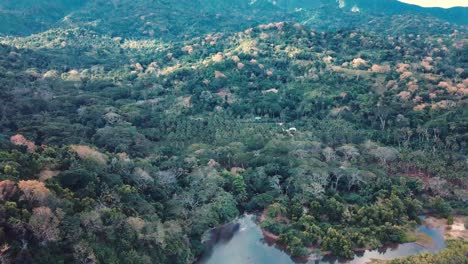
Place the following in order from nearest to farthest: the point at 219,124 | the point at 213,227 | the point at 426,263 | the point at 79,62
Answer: the point at 426,263, the point at 213,227, the point at 219,124, the point at 79,62

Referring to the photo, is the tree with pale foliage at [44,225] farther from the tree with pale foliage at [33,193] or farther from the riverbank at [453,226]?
the riverbank at [453,226]

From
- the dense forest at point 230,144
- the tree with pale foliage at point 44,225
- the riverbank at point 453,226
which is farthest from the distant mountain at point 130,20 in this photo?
the tree with pale foliage at point 44,225

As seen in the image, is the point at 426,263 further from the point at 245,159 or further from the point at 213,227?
the point at 245,159

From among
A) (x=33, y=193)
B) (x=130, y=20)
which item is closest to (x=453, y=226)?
(x=33, y=193)

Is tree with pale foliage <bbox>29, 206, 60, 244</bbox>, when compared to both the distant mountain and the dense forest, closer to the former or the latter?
the dense forest

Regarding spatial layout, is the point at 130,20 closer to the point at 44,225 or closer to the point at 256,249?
the point at 256,249

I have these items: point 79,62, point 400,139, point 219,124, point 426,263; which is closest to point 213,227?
point 426,263

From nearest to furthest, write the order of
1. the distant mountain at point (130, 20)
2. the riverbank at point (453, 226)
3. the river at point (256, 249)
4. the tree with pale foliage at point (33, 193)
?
the tree with pale foliage at point (33, 193), the river at point (256, 249), the riverbank at point (453, 226), the distant mountain at point (130, 20)
